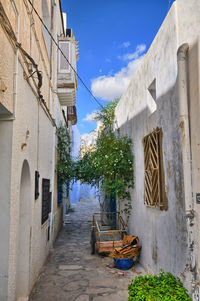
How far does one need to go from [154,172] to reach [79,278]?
282 centimetres

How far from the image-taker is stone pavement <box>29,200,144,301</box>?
461 centimetres

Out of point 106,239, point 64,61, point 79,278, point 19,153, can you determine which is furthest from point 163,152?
point 64,61

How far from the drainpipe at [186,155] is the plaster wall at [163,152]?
1.37ft

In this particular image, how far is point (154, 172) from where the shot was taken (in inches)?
202

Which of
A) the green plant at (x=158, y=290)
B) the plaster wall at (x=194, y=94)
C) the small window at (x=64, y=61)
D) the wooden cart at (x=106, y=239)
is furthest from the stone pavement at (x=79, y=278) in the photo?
the small window at (x=64, y=61)

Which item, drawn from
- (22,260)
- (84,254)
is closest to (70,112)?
(84,254)

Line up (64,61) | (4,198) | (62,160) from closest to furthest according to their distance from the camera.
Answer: (4,198) < (64,61) < (62,160)

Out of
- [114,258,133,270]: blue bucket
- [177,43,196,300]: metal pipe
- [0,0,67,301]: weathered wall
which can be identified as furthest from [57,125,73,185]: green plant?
[177,43,196,300]: metal pipe

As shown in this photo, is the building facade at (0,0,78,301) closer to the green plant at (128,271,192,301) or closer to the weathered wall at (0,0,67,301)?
the weathered wall at (0,0,67,301)

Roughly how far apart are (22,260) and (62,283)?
1263 mm

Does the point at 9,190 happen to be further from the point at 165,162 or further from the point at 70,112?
the point at 70,112

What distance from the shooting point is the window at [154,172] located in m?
4.70

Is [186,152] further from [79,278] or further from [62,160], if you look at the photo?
[62,160]

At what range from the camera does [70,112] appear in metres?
16.7
